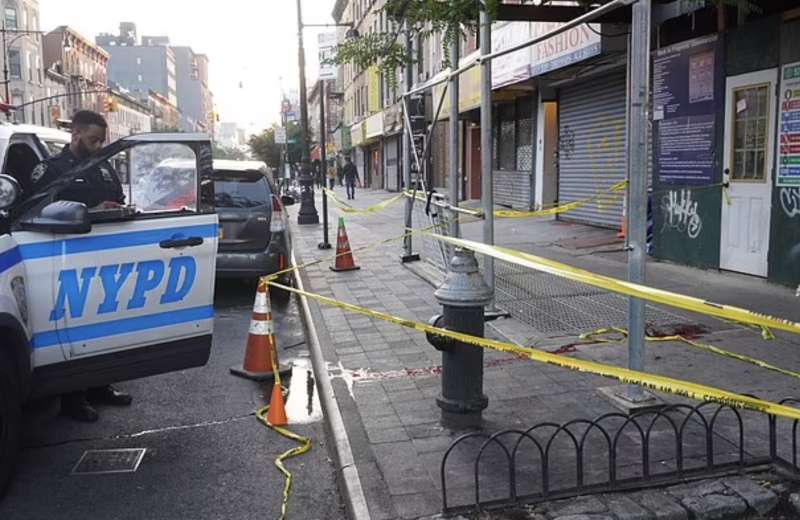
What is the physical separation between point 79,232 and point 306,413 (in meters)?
2.18

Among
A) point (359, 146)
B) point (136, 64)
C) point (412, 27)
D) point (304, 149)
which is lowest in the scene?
point (304, 149)

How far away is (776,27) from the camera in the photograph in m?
8.01

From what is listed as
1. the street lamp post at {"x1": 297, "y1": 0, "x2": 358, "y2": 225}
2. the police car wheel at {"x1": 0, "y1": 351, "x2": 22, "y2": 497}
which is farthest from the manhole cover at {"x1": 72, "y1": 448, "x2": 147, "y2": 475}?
the street lamp post at {"x1": 297, "y1": 0, "x2": 358, "y2": 225}

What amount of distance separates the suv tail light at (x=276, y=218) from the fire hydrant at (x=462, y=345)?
535cm

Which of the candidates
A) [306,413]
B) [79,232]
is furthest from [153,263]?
[306,413]

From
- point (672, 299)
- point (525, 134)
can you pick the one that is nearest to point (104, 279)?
point (672, 299)

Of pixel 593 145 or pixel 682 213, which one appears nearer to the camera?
pixel 682 213

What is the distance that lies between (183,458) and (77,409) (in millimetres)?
1151

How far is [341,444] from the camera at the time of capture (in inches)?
177

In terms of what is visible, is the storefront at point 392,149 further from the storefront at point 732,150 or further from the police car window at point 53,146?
the police car window at point 53,146

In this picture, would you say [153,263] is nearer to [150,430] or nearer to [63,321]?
[63,321]

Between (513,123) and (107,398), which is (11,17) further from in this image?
(107,398)

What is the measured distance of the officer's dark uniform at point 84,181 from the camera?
491cm

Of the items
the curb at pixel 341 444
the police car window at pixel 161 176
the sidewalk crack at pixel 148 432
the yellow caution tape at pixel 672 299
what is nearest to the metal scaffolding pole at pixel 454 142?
the curb at pixel 341 444
